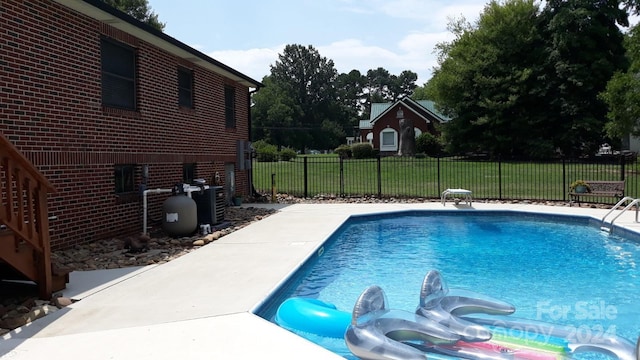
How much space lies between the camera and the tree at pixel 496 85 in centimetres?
3136

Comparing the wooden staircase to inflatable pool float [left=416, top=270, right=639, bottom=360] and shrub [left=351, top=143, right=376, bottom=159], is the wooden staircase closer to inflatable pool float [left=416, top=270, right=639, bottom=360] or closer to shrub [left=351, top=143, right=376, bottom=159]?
inflatable pool float [left=416, top=270, right=639, bottom=360]

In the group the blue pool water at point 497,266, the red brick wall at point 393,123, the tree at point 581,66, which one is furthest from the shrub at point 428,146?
the blue pool water at point 497,266

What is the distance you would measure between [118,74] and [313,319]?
21.9 ft

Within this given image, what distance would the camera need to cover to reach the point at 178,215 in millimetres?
8891

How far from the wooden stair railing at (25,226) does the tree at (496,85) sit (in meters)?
29.5

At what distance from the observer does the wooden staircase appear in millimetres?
4637

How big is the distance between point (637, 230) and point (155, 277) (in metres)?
9.37

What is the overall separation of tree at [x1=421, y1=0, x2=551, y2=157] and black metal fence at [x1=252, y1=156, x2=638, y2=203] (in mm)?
5478

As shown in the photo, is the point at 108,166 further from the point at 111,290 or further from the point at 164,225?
the point at 111,290

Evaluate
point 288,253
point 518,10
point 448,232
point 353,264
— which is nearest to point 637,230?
point 448,232

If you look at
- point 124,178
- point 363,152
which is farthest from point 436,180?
point 124,178

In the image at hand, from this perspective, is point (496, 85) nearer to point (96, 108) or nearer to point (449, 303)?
point (96, 108)

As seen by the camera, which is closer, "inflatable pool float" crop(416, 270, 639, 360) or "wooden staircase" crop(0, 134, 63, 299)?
"inflatable pool float" crop(416, 270, 639, 360)

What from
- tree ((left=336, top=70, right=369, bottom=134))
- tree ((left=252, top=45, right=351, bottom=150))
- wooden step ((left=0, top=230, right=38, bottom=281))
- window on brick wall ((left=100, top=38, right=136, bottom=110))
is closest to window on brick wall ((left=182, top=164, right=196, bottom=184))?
window on brick wall ((left=100, top=38, right=136, bottom=110))
